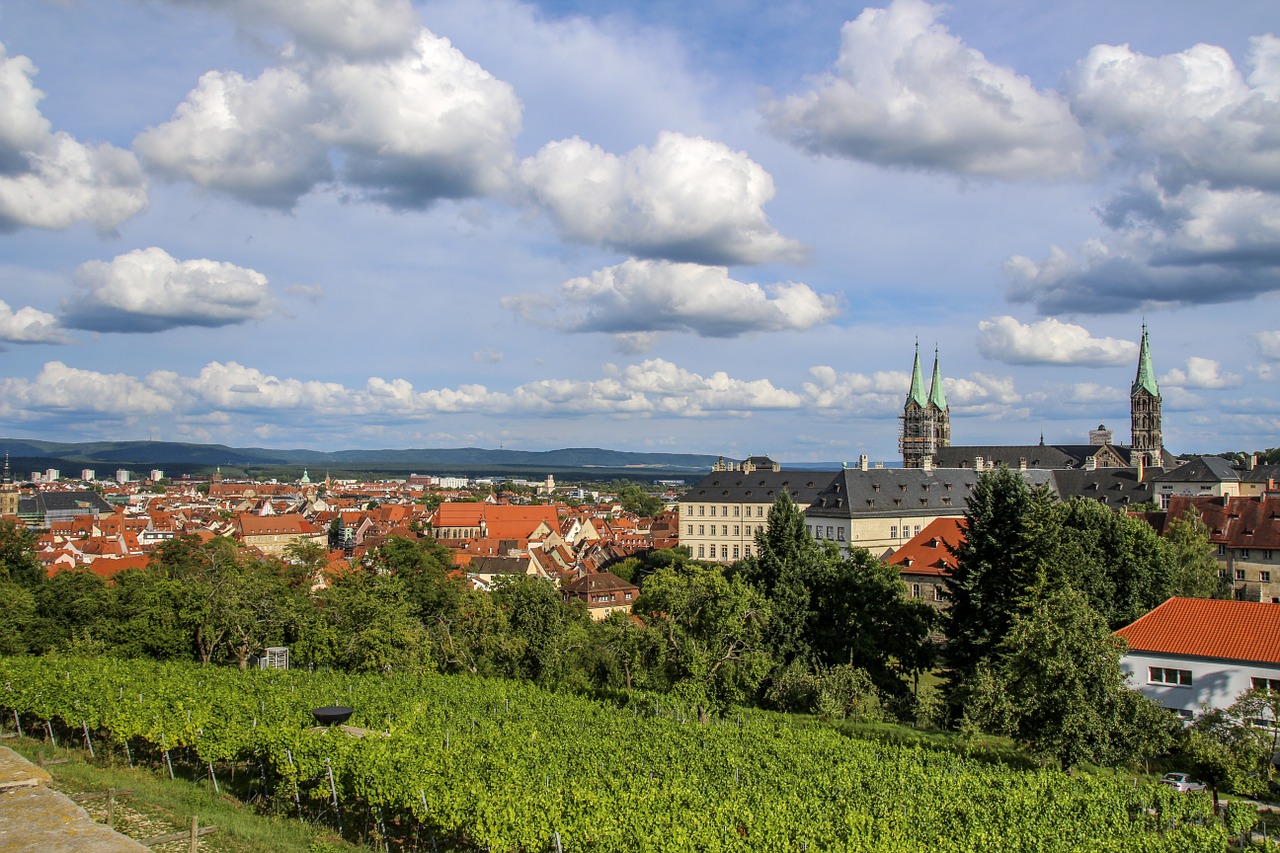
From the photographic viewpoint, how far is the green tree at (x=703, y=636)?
3381cm

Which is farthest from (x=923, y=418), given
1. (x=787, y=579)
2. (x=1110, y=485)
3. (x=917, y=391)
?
(x=787, y=579)

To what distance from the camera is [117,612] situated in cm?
5097

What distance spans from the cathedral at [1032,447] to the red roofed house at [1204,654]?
79.9m

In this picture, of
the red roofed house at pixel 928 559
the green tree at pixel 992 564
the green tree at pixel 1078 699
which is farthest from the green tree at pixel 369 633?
the red roofed house at pixel 928 559

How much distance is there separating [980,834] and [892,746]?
1095 centimetres

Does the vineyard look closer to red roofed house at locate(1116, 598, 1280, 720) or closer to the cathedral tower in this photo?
red roofed house at locate(1116, 598, 1280, 720)

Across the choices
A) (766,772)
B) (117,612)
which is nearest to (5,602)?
(117,612)

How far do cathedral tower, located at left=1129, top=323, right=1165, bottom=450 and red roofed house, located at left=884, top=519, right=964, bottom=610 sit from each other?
91146mm

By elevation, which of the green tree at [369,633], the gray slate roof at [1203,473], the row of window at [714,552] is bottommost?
the row of window at [714,552]

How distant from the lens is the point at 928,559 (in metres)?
75.0

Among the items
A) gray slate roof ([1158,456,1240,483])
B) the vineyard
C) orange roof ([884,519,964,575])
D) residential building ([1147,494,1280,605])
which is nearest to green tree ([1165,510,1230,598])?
residential building ([1147,494,1280,605])

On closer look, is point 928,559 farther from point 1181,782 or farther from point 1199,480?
point 1199,480

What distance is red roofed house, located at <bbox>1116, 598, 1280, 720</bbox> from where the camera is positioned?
1394 inches

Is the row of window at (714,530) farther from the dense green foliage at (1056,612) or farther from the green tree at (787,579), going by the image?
the green tree at (787,579)
